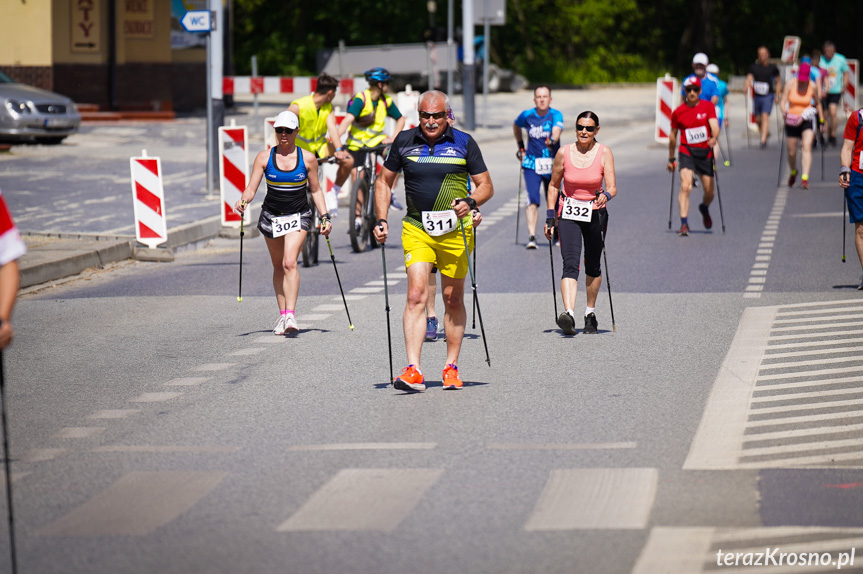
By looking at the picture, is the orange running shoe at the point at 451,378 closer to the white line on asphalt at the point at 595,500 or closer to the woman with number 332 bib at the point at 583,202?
the white line on asphalt at the point at 595,500

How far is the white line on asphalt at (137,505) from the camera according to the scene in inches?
251

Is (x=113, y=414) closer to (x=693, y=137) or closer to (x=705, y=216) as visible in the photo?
(x=693, y=137)

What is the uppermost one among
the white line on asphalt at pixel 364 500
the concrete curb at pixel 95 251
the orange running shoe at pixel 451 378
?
the concrete curb at pixel 95 251

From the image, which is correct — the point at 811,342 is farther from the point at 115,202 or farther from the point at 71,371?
the point at 115,202

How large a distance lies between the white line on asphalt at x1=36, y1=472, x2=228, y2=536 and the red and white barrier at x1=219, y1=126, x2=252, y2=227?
452 inches

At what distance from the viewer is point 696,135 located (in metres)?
17.6

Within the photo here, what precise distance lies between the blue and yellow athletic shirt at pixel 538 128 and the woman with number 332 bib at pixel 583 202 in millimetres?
4440

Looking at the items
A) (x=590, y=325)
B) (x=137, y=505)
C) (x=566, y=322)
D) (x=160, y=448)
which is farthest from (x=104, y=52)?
(x=137, y=505)

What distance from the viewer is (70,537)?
20.6 ft

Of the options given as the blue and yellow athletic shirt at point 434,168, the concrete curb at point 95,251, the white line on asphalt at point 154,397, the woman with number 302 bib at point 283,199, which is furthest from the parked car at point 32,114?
the blue and yellow athletic shirt at point 434,168

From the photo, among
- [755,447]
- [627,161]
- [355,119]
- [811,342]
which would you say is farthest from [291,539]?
[627,161]

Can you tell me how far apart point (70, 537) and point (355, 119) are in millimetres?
10986

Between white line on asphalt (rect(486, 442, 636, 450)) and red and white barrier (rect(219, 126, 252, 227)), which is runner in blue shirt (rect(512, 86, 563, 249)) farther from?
white line on asphalt (rect(486, 442, 636, 450))

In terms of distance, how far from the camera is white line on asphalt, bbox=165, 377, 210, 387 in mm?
9742
